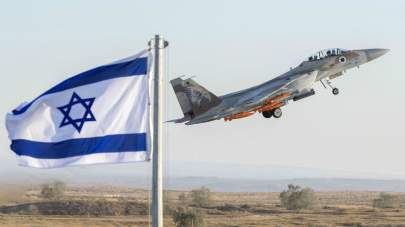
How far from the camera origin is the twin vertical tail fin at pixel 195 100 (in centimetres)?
5634

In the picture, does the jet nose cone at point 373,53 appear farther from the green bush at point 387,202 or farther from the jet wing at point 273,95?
the green bush at point 387,202

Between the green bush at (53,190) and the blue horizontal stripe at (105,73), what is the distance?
360 ft

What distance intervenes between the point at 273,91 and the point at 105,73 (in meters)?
41.3

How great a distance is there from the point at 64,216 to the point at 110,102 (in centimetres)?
8045

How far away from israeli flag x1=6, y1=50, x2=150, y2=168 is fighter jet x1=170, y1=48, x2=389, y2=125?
38886 mm

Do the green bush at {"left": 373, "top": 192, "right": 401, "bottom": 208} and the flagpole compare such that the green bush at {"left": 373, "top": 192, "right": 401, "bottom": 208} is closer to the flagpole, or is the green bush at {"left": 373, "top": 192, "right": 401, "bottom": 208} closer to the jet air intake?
the jet air intake

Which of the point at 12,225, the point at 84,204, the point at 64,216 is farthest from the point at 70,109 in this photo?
the point at 84,204

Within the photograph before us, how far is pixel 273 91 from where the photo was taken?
182ft

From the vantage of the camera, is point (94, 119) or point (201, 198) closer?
point (94, 119)

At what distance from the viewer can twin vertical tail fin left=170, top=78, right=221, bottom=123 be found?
5634 centimetres

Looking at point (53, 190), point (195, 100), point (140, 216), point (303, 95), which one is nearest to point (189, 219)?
point (195, 100)

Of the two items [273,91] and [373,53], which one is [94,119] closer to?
[273,91]

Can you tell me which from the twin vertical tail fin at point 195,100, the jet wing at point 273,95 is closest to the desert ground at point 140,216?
the twin vertical tail fin at point 195,100

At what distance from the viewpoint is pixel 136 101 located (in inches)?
563
